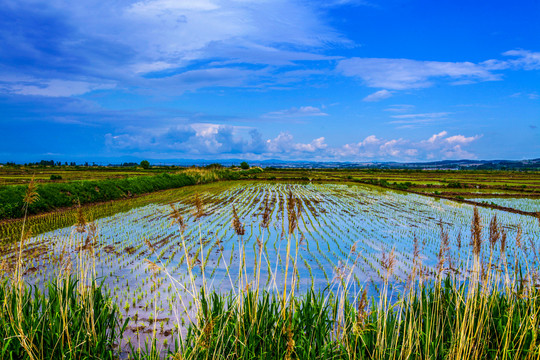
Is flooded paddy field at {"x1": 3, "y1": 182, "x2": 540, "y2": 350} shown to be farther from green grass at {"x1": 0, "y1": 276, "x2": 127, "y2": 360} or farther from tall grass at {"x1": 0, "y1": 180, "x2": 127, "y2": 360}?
green grass at {"x1": 0, "y1": 276, "x2": 127, "y2": 360}

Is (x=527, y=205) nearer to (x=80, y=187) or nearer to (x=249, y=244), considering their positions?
(x=249, y=244)

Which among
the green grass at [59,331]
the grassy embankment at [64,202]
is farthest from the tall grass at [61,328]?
the grassy embankment at [64,202]

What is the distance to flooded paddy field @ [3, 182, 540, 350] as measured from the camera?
14.3 ft

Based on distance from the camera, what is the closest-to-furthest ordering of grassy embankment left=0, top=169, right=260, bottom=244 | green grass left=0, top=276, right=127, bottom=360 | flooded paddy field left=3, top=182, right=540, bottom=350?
1. green grass left=0, top=276, right=127, bottom=360
2. flooded paddy field left=3, top=182, right=540, bottom=350
3. grassy embankment left=0, top=169, right=260, bottom=244

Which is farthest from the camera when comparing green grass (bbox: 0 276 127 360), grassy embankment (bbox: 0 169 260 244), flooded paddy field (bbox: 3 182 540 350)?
grassy embankment (bbox: 0 169 260 244)

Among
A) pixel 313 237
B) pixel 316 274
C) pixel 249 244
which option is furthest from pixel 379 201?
pixel 316 274

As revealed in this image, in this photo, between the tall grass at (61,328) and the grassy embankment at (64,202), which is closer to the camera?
the tall grass at (61,328)

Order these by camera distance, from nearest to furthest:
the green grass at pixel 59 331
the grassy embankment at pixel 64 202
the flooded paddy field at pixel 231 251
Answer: the green grass at pixel 59 331, the flooded paddy field at pixel 231 251, the grassy embankment at pixel 64 202

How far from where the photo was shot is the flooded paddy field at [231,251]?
4.35 meters

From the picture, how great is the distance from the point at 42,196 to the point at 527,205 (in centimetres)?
2647

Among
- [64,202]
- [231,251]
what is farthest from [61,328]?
[64,202]

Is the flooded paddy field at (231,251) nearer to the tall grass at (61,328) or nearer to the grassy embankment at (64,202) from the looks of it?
the tall grass at (61,328)

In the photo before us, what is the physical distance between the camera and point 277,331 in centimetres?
352

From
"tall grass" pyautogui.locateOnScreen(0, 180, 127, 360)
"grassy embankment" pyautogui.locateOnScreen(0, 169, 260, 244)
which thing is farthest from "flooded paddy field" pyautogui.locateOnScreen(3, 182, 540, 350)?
"grassy embankment" pyautogui.locateOnScreen(0, 169, 260, 244)
